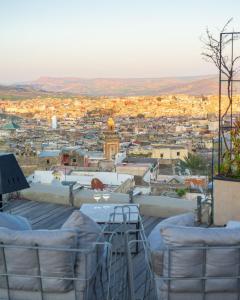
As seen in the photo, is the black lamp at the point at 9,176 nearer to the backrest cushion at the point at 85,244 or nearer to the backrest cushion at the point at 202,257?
the backrest cushion at the point at 85,244

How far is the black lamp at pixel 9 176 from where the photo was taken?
156 inches

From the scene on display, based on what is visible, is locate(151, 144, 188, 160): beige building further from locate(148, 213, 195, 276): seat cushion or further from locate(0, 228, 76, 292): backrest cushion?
locate(0, 228, 76, 292): backrest cushion

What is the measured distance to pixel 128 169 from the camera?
2481 cm

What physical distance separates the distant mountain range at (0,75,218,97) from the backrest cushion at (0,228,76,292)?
95157mm

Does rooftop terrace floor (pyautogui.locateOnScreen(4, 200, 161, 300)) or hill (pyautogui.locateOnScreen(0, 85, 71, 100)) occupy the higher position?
rooftop terrace floor (pyautogui.locateOnScreen(4, 200, 161, 300))

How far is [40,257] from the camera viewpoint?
2111mm

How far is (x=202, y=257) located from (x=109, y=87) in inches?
5057

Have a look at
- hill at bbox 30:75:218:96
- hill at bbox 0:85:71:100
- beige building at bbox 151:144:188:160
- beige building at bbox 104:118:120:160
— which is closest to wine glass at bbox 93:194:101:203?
beige building at bbox 104:118:120:160

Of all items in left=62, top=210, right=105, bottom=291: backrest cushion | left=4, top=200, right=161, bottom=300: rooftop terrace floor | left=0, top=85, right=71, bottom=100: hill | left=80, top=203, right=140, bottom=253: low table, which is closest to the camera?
left=62, top=210, right=105, bottom=291: backrest cushion

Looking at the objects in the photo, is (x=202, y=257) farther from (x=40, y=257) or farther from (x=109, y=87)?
(x=109, y=87)

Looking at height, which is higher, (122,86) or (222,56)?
(222,56)

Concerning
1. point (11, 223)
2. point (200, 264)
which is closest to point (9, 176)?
point (11, 223)

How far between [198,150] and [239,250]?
3760 centimetres

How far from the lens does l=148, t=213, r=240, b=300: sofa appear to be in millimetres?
2033
